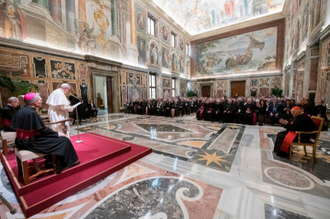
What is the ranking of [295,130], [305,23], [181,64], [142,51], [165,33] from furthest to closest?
1. [181,64]
2. [165,33]
3. [142,51]
4. [305,23]
5. [295,130]

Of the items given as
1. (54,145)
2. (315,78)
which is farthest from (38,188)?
(315,78)

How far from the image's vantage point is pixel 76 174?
2.54 m

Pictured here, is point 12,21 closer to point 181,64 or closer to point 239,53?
point 181,64

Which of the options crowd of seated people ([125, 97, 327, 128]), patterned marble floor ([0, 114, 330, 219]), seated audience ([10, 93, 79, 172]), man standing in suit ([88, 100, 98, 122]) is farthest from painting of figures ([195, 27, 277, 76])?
seated audience ([10, 93, 79, 172])

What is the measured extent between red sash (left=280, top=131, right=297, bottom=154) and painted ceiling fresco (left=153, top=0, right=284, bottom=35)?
628 inches

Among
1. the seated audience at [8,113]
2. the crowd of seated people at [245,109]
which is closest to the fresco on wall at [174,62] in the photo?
the crowd of seated people at [245,109]

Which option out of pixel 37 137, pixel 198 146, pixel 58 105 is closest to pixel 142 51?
pixel 58 105

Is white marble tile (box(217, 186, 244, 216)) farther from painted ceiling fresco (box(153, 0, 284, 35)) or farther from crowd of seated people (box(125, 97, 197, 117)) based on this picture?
painted ceiling fresco (box(153, 0, 284, 35))

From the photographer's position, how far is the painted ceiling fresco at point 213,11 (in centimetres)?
1542

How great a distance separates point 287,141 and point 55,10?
11.2m

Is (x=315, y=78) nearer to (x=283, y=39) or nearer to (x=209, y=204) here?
(x=209, y=204)

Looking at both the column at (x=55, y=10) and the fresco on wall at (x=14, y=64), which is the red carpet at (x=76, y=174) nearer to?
the fresco on wall at (x=14, y=64)

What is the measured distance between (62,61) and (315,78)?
497 inches

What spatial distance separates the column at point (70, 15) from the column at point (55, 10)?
36 cm
